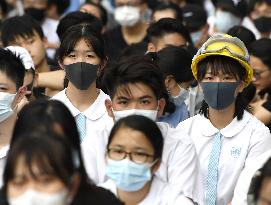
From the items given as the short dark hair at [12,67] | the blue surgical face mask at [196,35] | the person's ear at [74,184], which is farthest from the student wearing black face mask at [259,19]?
the person's ear at [74,184]

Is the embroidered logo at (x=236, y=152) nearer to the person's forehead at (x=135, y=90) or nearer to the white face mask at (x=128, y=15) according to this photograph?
the person's forehead at (x=135, y=90)

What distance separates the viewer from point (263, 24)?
1270 cm

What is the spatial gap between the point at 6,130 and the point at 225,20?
6.01m

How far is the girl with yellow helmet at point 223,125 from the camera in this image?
751 centimetres

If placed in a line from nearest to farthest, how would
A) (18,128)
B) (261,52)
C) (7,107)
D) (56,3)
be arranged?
1. (18,128)
2. (7,107)
3. (261,52)
4. (56,3)

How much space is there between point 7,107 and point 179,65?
1.85m

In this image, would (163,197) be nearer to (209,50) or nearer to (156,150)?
(156,150)

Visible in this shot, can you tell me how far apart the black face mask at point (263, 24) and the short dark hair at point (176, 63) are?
12.3 ft

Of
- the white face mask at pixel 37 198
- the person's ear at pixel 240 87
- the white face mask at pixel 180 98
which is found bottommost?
the white face mask at pixel 180 98

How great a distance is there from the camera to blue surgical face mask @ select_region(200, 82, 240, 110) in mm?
7523

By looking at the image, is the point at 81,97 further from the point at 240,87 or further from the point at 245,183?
the point at 245,183

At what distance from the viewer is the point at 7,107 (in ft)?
24.6

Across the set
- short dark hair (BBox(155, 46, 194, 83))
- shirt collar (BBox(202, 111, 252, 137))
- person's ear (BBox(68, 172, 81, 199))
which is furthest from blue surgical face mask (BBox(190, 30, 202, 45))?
person's ear (BBox(68, 172, 81, 199))

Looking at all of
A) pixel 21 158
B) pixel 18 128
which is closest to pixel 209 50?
pixel 18 128
